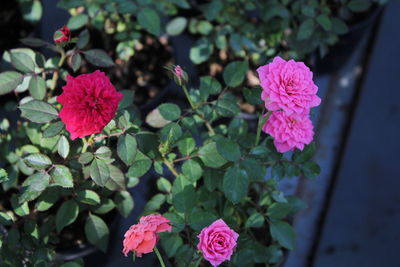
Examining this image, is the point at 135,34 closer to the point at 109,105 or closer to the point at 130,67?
the point at 130,67

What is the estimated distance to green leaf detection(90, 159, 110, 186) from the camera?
0.87 meters

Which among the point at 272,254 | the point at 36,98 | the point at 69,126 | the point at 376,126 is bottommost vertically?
the point at 376,126

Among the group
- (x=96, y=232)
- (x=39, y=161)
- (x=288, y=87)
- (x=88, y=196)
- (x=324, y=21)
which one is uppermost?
(x=288, y=87)

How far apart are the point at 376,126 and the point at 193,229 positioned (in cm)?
101

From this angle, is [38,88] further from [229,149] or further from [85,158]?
[229,149]

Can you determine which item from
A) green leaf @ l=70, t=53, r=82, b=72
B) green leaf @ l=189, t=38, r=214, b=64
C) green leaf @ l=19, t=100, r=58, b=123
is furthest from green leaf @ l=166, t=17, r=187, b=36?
green leaf @ l=19, t=100, r=58, b=123

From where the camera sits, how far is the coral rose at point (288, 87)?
30.5 inches

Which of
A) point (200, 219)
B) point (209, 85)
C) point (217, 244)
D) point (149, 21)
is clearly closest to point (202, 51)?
point (149, 21)

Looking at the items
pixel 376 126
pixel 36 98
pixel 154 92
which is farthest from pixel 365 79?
pixel 36 98

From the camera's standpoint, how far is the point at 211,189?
100 cm

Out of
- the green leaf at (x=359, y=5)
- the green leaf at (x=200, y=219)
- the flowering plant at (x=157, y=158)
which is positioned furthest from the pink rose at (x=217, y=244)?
the green leaf at (x=359, y=5)

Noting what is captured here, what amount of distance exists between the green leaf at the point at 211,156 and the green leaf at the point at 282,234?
0.18m

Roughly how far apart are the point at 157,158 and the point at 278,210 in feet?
0.90

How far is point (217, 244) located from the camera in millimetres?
746
